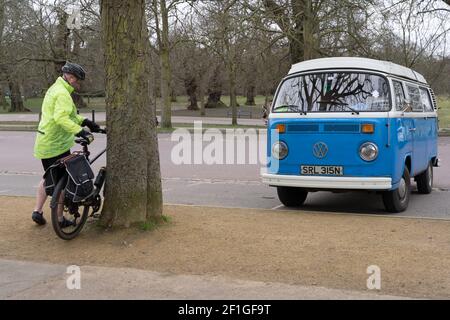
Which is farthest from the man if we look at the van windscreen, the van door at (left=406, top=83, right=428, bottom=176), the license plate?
the van door at (left=406, top=83, right=428, bottom=176)

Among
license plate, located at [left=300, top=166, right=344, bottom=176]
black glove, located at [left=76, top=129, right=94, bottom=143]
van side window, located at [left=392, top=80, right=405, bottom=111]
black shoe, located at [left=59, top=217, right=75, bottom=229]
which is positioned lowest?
black shoe, located at [left=59, top=217, right=75, bottom=229]

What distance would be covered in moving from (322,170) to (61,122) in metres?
3.83

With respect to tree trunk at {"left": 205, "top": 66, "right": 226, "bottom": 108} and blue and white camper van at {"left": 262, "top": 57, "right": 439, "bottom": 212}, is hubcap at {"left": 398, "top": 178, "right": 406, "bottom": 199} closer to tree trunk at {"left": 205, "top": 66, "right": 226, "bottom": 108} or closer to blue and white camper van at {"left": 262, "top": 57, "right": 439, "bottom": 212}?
blue and white camper van at {"left": 262, "top": 57, "right": 439, "bottom": 212}

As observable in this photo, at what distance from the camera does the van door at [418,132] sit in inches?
382

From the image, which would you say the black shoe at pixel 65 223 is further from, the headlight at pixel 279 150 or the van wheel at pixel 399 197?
the van wheel at pixel 399 197

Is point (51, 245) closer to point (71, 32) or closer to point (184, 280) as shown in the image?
point (184, 280)

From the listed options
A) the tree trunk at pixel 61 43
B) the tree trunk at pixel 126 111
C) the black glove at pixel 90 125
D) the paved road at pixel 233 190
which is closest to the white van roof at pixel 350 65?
the paved road at pixel 233 190

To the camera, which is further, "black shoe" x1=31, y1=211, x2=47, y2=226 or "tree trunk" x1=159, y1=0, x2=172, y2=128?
"tree trunk" x1=159, y1=0, x2=172, y2=128

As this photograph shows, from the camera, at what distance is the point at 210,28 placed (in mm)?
31469

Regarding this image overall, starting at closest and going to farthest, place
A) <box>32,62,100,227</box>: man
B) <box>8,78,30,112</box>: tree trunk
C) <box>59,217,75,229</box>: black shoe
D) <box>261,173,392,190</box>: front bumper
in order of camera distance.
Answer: <box>32,62,100,227</box>: man → <box>59,217,75,229</box>: black shoe → <box>261,173,392,190</box>: front bumper → <box>8,78,30,112</box>: tree trunk

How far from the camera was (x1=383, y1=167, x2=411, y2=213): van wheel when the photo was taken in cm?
873

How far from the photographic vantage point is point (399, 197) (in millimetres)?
8883

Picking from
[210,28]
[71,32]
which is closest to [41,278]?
[210,28]

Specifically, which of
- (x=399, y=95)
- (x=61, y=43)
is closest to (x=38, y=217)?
(x=399, y=95)
